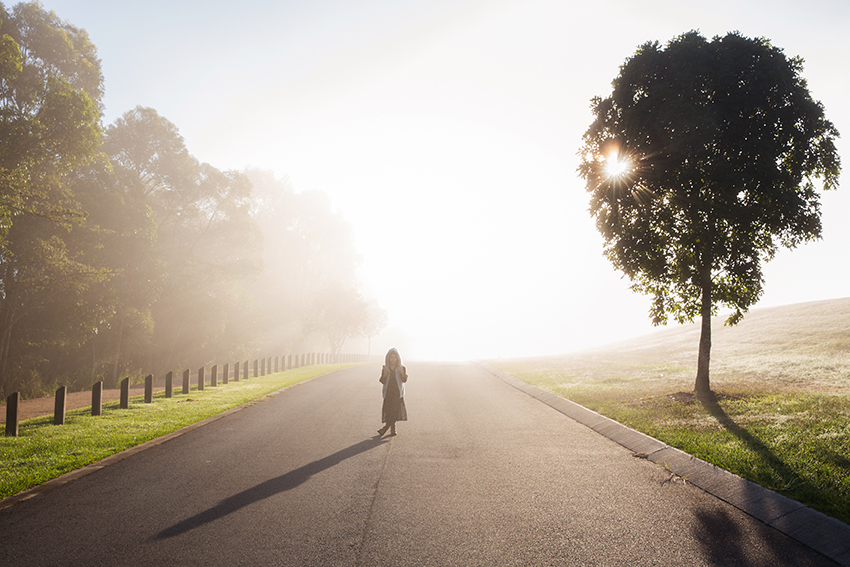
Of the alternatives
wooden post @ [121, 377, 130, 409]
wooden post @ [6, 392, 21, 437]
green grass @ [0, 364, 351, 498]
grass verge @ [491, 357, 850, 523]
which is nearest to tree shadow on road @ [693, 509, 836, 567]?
grass verge @ [491, 357, 850, 523]

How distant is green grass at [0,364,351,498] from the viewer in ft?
21.1

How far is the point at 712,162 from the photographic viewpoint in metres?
11.0

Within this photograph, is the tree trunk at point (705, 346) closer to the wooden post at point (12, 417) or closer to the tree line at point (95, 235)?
the wooden post at point (12, 417)

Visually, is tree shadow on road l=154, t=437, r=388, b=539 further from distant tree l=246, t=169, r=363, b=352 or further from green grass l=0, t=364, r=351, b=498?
distant tree l=246, t=169, r=363, b=352

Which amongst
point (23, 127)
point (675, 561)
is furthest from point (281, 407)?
point (23, 127)

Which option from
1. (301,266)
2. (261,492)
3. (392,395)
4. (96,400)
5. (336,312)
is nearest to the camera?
(261,492)

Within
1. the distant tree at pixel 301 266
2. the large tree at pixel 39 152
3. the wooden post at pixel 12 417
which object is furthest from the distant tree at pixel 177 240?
the wooden post at pixel 12 417

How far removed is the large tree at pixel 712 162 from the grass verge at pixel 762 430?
164 cm

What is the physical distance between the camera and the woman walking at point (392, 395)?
9.45 metres

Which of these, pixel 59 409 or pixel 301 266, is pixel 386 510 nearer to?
pixel 59 409

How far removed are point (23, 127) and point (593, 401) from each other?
18.8m

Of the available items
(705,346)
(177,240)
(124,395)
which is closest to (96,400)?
(124,395)

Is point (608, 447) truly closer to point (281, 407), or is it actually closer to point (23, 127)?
point (281, 407)

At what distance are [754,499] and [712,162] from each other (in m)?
8.66
